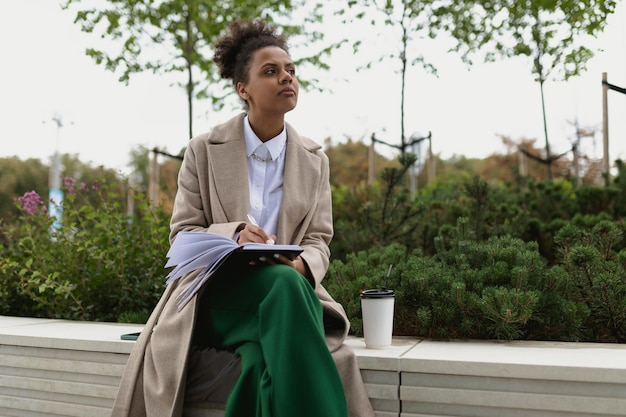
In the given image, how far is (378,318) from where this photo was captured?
8.61 feet

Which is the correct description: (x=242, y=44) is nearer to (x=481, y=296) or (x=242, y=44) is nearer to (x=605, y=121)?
(x=481, y=296)

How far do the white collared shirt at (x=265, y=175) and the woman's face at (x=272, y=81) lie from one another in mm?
142

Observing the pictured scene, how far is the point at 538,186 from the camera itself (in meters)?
5.62

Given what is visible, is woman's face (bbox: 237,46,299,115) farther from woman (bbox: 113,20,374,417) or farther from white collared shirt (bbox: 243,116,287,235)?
white collared shirt (bbox: 243,116,287,235)

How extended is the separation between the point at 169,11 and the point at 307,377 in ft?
19.6

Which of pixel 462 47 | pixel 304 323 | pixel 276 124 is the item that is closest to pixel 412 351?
pixel 304 323

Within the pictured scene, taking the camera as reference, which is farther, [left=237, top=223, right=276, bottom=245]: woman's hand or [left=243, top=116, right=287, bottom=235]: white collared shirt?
[left=243, top=116, right=287, bottom=235]: white collared shirt

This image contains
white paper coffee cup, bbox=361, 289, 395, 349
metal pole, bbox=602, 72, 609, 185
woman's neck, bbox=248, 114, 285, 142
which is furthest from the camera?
metal pole, bbox=602, 72, 609, 185

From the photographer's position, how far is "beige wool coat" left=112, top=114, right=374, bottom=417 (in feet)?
7.85

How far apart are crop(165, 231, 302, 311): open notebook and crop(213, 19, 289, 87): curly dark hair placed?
885 millimetres

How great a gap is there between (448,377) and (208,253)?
94cm

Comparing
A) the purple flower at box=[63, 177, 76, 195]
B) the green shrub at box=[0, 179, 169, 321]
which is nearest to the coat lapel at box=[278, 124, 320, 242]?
the green shrub at box=[0, 179, 169, 321]

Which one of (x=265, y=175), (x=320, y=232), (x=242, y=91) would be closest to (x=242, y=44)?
(x=242, y=91)

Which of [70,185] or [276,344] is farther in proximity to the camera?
[70,185]
